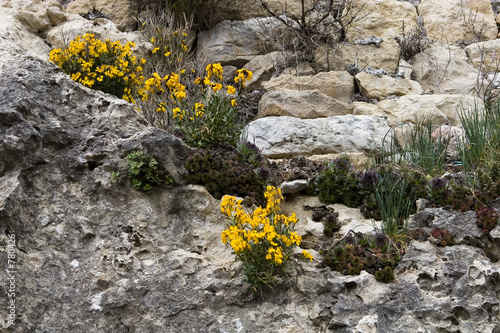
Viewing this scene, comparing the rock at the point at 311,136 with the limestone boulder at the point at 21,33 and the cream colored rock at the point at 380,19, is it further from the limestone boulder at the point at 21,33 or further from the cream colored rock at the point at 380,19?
the limestone boulder at the point at 21,33

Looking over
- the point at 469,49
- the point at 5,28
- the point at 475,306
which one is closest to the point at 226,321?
the point at 475,306

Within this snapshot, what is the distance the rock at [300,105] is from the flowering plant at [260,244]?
3054mm

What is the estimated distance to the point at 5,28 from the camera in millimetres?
7297

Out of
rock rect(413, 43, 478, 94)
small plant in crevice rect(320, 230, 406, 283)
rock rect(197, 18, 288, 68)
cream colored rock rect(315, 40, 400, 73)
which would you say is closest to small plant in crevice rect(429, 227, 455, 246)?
small plant in crevice rect(320, 230, 406, 283)

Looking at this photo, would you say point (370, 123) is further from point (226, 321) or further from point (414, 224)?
point (226, 321)

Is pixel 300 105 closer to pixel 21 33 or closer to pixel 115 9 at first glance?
pixel 21 33

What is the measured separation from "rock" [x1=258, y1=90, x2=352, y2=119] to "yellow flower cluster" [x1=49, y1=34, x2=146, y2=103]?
1392 mm

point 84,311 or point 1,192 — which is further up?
point 1,192

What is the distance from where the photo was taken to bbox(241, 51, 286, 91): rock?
7.80 meters

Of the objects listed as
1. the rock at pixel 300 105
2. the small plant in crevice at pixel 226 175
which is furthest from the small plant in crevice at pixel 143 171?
the rock at pixel 300 105

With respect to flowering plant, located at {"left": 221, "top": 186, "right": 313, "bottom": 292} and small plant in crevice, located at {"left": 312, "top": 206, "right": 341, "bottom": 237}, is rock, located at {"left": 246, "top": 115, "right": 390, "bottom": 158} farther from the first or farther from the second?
flowering plant, located at {"left": 221, "top": 186, "right": 313, "bottom": 292}

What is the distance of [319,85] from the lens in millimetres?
7016

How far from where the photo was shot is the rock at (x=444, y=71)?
25.0 feet

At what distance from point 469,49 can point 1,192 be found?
725cm
